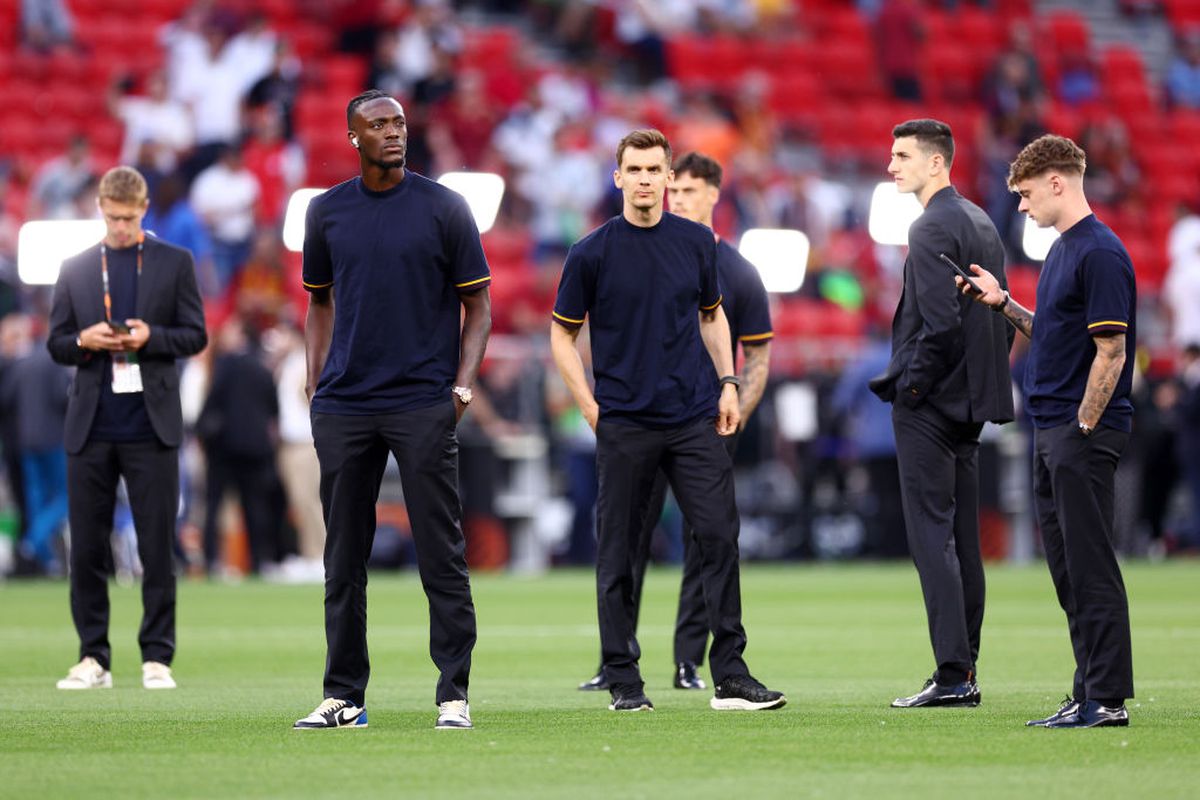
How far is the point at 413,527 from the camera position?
8.60 m

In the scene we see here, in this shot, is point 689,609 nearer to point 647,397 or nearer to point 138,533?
point 647,397

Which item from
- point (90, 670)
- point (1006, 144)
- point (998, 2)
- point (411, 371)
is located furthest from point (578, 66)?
point (411, 371)

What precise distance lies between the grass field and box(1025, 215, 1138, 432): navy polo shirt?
1282mm

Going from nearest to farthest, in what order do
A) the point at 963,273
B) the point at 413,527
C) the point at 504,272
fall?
the point at 413,527 → the point at 963,273 → the point at 504,272

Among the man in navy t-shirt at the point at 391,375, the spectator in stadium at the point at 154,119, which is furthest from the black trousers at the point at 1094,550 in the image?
the spectator in stadium at the point at 154,119

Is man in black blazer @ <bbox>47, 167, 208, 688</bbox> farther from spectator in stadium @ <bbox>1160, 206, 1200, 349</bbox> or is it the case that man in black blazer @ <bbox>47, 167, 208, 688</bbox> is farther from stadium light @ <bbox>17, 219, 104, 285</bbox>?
spectator in stadium @ <bbox>1160, 206, 1200, 349</bbox>

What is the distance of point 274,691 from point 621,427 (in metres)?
2.47

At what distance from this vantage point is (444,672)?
28.2 ft

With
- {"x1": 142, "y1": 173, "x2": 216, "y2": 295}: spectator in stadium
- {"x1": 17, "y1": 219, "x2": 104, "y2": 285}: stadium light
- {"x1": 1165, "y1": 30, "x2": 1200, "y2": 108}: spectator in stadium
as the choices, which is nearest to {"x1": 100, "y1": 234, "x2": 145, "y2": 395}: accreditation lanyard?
{"x1": 17, "y1": 219, "x2": 104, "y2": 285}: stadium light

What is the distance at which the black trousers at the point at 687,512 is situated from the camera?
929 cm

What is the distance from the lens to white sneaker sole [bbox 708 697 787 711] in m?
9.24

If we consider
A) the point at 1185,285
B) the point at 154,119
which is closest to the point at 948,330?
the point at 154,119

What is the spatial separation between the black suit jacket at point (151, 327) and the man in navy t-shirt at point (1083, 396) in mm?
4614

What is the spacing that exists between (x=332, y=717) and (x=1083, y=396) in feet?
10.6
